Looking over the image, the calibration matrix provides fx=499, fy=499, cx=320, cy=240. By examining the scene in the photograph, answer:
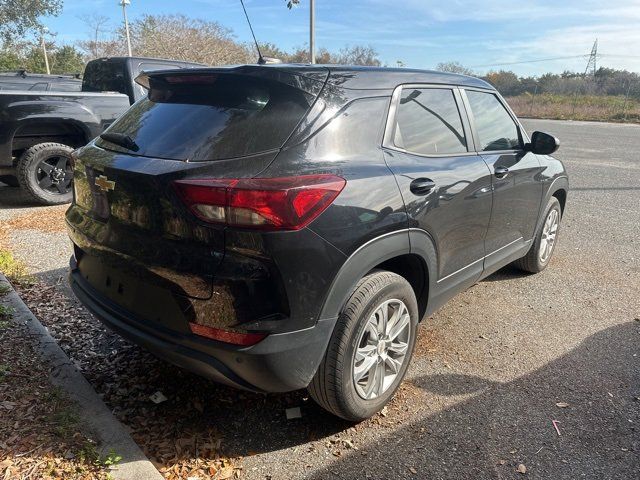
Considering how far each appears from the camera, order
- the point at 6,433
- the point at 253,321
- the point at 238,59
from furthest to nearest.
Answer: the point at 238,59 → the point at 6,433 → the point at 253,321

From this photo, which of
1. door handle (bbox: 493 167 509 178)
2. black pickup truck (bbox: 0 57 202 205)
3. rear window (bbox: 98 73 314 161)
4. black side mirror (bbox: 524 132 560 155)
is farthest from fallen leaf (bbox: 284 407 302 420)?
black pickup truck (bbox: 0 57 202 205)

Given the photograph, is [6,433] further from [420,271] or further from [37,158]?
[37,158]

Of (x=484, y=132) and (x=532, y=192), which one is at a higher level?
(x=484, y=132)

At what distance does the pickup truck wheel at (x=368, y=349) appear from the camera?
2309mm

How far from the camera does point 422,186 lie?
2.62 metres

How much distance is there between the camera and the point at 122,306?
2432 mm

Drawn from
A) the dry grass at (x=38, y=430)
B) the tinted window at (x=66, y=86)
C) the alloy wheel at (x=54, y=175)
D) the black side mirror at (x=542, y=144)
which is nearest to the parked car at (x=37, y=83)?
the tinted window at (x=66, y=86)


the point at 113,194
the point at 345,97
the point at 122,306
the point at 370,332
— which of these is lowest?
the point at 370,332

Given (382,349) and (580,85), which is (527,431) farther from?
(580,85)

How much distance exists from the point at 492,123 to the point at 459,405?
2.05 metres

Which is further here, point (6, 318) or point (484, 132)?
point (484, 132)

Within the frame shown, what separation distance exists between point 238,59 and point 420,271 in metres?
28.8

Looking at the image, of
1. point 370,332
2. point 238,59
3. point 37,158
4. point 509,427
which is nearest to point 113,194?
point 370,332

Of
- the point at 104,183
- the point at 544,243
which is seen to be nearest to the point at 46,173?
the point at 104,183
